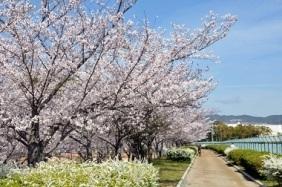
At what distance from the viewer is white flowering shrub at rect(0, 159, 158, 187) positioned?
26.6ft

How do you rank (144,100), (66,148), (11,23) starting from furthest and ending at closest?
1. (66,148)
2. (144,100)
3. (11,23)

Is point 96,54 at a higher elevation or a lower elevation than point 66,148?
higher

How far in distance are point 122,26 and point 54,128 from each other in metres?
3.29

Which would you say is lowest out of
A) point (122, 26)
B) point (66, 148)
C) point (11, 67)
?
point (66, 148)

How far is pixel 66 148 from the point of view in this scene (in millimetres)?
27188

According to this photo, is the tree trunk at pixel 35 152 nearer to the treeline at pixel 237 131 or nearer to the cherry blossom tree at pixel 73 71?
the cherry blossom tree at pixel 73 71

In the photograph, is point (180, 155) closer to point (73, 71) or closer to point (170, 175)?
point (170, 175)

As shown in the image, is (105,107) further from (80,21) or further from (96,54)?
(80,21)

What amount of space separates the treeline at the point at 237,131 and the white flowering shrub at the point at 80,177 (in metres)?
110

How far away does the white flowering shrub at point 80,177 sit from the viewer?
812 centimetres

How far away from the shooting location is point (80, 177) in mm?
8945

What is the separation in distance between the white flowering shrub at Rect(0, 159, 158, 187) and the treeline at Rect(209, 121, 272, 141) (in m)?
110

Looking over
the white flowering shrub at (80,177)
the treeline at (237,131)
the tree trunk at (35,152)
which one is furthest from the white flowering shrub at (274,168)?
the treeline at (237,131)

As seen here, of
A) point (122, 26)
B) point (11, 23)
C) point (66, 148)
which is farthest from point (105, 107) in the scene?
point (66, 148)
